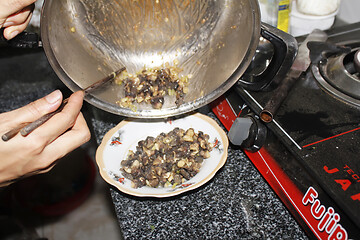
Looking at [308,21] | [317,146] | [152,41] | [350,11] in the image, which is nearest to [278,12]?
[308,21]

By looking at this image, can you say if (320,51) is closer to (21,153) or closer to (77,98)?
(77,98)

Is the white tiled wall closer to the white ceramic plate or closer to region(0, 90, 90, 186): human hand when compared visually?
the white ceramic plate

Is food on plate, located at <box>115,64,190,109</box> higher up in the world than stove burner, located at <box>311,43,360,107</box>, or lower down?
lower down

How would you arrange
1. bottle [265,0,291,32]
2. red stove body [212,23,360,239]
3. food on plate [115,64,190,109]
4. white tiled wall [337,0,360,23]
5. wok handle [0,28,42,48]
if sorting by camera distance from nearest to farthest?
red stove body [212,23,360,239] < wok handle [0,28,42,48] < food on plate [115,64,190,109] < bottle [265,0,291,32] < white tiled wall [337,0,360,23]

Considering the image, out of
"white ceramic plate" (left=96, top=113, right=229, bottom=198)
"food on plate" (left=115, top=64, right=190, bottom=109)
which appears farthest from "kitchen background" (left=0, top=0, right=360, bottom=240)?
"food on plate" (left=115, top=64, right=190, bottom=109)

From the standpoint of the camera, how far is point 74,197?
1.60 meters

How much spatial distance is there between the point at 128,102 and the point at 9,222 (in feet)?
3.45

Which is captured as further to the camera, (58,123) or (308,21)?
(308,21)

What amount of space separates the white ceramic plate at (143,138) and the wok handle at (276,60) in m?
0.17

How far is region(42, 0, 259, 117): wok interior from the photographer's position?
0.75 meters

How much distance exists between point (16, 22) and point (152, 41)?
0.33m

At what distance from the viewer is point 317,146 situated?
26.0 inches

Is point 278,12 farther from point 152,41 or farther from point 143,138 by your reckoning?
point 143,138

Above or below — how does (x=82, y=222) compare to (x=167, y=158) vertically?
below
